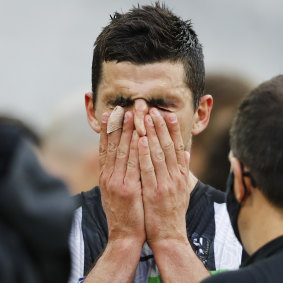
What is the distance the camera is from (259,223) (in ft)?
8.10

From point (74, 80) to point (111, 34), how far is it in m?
5.18

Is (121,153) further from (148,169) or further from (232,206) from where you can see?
(232,206)

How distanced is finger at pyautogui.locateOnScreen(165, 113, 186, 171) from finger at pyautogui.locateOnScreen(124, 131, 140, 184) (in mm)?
146

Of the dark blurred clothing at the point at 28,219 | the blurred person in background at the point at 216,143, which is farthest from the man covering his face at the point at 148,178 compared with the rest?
the dark blurred clothing at the point at 28,219

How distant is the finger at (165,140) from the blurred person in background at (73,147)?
20.2 inches

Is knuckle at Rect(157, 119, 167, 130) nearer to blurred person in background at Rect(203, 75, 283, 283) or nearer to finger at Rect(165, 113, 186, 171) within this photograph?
finger at Rect(165, 113, 186, 171)

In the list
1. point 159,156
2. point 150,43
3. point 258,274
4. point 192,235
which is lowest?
point 192,235

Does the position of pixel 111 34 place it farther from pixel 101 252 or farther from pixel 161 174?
pixel 101 252

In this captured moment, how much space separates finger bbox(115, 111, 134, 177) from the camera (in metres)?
3.16

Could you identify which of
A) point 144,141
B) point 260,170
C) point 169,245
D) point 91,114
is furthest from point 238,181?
point 91,114

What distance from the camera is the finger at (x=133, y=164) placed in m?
3.14

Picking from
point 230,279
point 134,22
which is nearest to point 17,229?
point 230,279

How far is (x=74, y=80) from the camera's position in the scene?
8.47 m

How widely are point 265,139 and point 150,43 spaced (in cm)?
98
